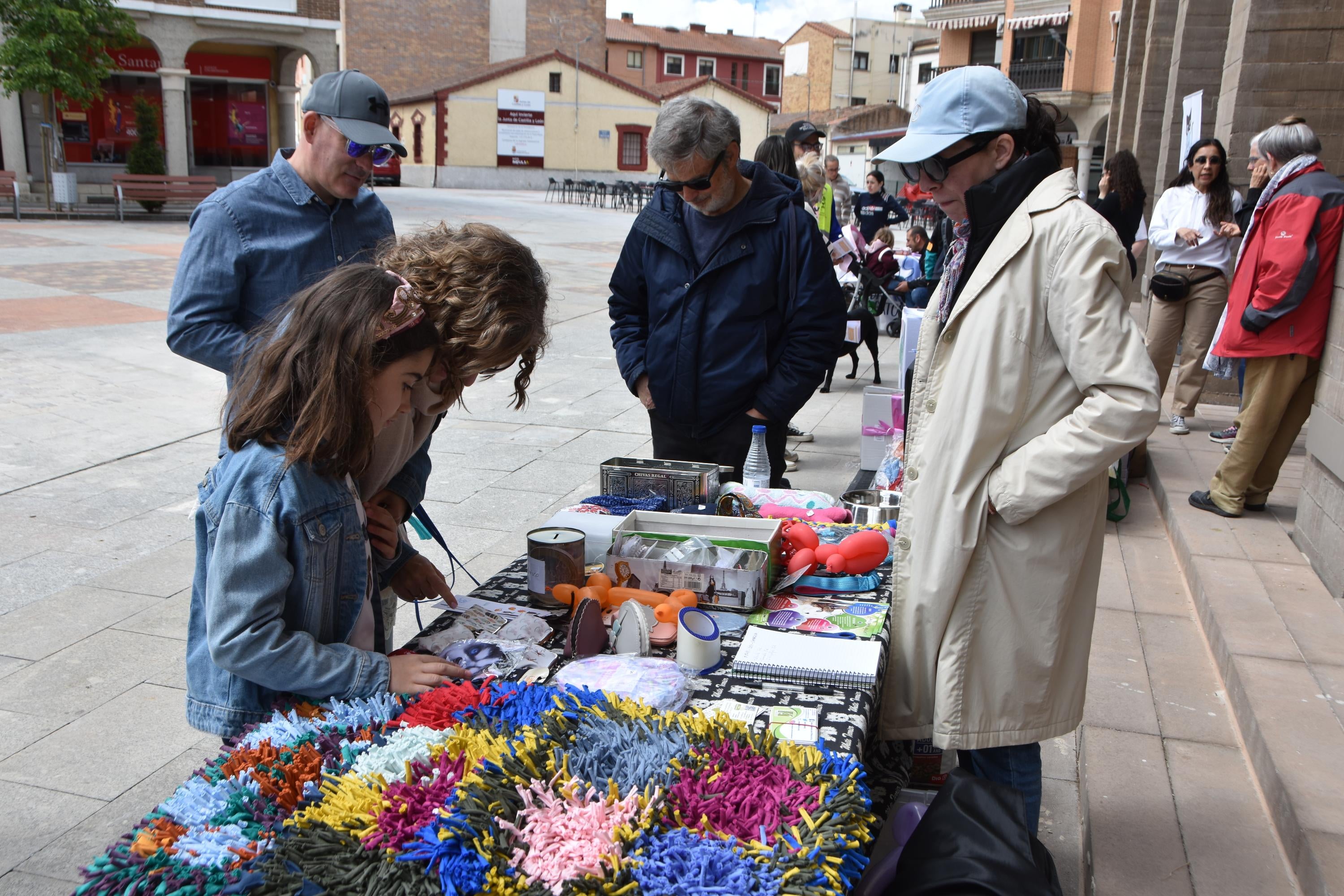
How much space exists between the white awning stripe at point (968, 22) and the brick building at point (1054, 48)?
2cm

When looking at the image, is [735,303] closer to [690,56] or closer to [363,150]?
[363,150]

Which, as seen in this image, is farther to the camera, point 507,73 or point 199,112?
point 507,73

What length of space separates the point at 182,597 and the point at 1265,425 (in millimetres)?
4820

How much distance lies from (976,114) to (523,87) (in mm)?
42728

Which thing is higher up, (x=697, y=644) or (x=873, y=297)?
(x=873, y=297)

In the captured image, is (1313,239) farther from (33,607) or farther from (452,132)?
(452,132)

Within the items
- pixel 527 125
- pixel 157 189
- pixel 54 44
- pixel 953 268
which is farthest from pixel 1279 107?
pixel 527 125

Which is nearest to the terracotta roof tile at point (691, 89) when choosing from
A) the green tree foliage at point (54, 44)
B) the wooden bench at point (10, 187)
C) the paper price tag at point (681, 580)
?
the green tree foliage at point (54, 44)

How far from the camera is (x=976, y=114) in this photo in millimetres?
2051

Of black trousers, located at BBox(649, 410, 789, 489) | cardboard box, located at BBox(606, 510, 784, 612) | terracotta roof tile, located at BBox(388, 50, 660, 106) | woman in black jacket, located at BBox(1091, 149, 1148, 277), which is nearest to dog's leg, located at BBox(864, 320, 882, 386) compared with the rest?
woman in black jacket, located at BBox(1091, 149, 1148, 277)

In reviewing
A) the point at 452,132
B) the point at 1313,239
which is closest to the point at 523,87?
the point at 452,132

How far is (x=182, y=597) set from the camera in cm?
418

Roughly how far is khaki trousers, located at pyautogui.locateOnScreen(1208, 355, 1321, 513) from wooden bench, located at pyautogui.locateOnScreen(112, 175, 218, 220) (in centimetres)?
1916

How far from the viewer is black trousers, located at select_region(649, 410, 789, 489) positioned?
11.7ft
